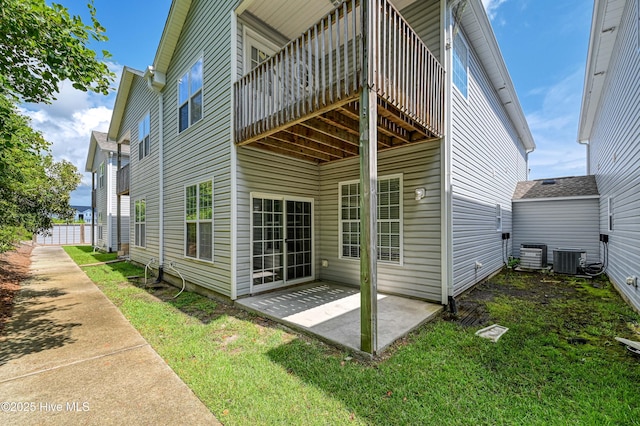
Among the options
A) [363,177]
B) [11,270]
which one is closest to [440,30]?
[363,177]

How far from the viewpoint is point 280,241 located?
6352 millimetres

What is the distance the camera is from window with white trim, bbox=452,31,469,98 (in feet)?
18.7

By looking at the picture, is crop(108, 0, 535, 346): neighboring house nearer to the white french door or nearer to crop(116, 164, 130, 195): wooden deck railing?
the white french door

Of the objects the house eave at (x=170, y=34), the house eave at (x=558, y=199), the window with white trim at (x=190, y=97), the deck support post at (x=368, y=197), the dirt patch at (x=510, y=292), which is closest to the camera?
the deck support post at (x=368, y=197)

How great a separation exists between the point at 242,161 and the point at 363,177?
3.23 m

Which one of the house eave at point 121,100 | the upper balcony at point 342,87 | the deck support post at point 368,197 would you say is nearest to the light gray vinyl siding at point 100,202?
the house eave at point 121,100

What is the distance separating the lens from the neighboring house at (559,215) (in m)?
9.53

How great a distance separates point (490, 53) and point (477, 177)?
3182mm

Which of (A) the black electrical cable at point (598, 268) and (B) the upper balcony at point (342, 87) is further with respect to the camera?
(A) the black electrical cable at point (598, 268)

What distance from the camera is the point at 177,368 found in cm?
315

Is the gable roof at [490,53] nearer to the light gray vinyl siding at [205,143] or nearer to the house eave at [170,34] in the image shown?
the light gray vinyl siding at [205,143]

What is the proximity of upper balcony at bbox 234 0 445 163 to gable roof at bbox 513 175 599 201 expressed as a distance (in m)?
8.45

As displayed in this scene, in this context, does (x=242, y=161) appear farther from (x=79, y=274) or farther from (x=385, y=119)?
(x=79, y=274)

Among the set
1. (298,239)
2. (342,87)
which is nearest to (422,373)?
(342,87)
